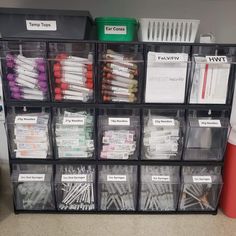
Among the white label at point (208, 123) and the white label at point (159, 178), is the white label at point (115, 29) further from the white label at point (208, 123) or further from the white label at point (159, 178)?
the white label at point (159, 178)

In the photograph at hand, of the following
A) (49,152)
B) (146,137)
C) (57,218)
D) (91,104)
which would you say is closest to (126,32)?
(91,104)

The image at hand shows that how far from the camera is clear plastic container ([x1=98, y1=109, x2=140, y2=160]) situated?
3.87ft

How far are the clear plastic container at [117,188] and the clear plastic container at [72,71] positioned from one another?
0.33 metres

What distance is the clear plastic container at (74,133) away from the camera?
1.17 metres

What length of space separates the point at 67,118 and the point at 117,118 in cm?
20

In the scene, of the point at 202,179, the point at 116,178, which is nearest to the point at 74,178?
the point at 116,178

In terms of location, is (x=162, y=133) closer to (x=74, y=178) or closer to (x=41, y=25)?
(x=74, y=178)

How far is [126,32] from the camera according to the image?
3.68ft

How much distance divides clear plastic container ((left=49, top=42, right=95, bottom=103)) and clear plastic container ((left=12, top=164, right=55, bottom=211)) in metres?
0.34

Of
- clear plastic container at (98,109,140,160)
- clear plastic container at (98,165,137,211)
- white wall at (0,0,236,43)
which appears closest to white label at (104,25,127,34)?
white wall at (0,0,236,43)

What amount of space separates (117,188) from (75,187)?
182 mm

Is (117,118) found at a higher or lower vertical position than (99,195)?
higher

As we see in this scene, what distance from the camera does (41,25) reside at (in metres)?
1.06

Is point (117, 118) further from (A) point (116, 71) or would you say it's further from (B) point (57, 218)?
(B) point (57, 218)
